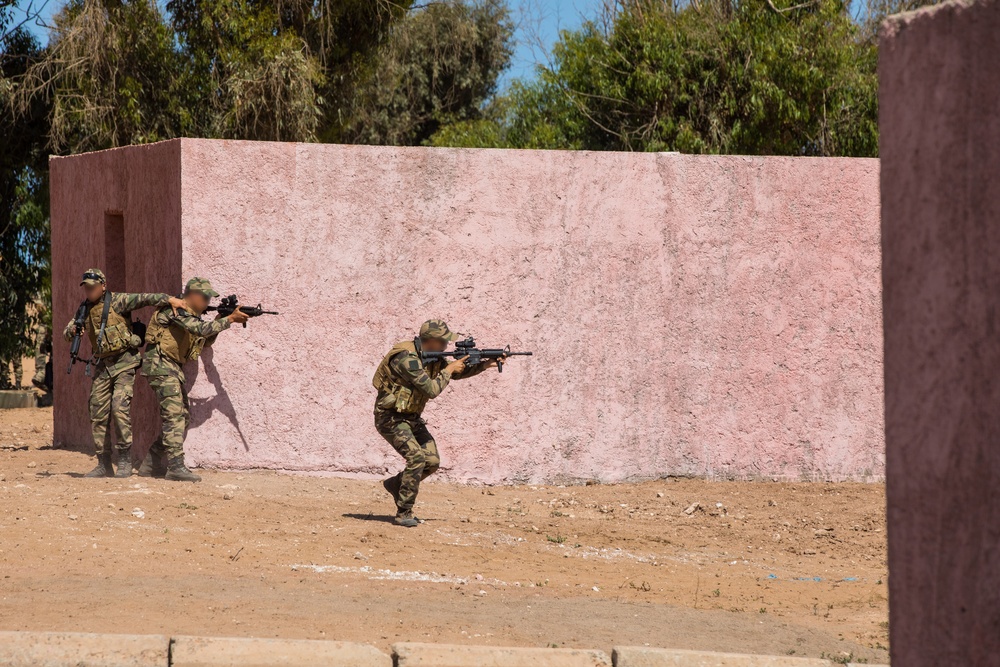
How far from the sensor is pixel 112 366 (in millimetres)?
9281

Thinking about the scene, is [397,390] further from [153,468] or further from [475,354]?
[153,468]

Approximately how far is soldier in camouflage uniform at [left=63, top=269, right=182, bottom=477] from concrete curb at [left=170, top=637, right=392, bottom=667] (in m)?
4.64

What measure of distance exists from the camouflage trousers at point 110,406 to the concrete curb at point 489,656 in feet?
16.4

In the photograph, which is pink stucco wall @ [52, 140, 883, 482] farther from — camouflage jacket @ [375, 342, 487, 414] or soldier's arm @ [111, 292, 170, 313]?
camouflage jacket @ [375, 342, 487, 414]

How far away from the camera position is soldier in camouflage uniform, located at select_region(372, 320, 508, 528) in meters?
7.76


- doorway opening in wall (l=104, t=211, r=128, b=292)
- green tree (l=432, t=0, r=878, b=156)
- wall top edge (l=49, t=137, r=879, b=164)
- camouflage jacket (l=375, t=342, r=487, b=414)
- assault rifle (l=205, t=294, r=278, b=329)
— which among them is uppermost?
green tree (l=432, t=0, r=878, b=156)

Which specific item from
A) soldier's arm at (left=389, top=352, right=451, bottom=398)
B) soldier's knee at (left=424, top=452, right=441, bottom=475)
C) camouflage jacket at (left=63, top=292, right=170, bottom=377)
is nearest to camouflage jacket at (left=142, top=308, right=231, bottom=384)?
camouflage jacket at (left=63, top=292, right=170, bottom=377)

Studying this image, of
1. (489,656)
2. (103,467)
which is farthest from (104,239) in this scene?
(489,656)

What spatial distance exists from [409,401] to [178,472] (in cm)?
210

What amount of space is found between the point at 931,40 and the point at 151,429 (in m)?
7.64

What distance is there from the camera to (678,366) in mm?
9984

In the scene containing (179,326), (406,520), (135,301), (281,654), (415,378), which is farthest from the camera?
(135,301)

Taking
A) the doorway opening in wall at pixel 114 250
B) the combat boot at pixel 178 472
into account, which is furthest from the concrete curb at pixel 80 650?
the doorway opening in wall at pixel 114 250

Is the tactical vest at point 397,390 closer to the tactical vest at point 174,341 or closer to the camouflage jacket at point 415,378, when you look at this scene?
the camouflage jacket at point 415,378
